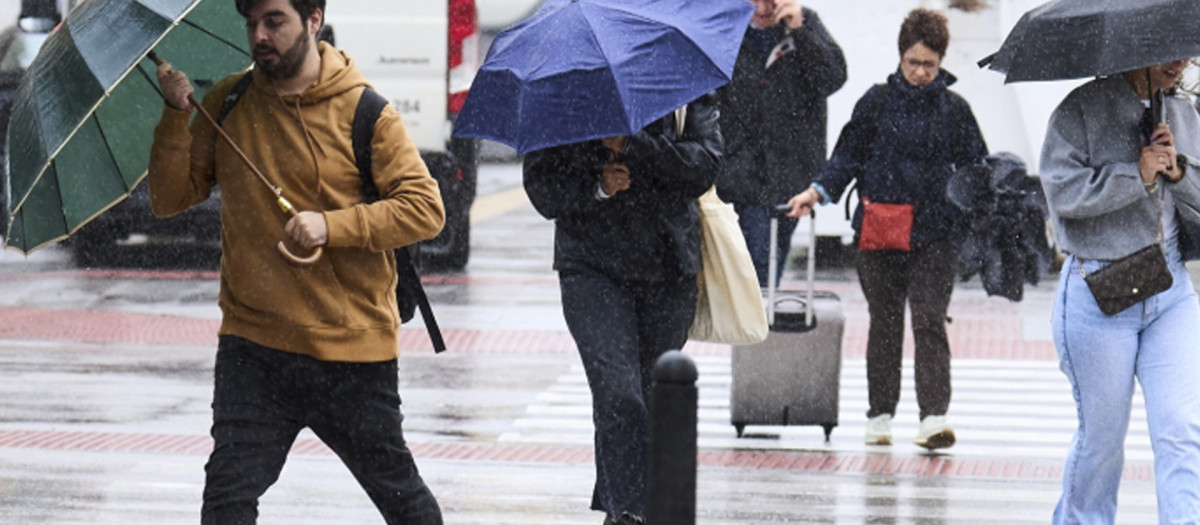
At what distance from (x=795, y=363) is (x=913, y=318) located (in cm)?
57

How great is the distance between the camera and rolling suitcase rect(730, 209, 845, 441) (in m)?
8.93

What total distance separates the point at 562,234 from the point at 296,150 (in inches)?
59.6

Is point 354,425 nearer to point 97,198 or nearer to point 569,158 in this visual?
point 97,198

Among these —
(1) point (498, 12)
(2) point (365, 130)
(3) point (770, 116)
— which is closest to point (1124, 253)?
(2) point (365, 130)

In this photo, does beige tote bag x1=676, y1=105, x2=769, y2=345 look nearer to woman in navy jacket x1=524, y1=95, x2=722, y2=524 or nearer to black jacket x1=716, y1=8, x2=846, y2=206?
woman in navy jacket x1=524, y1=95, x2=722, y2=524

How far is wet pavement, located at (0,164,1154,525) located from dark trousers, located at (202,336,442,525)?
2405mm

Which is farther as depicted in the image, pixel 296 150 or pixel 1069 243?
pixel 1069 243

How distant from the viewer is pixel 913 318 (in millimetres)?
8875

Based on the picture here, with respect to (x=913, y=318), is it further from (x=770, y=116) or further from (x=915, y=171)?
(x=770, y=116)

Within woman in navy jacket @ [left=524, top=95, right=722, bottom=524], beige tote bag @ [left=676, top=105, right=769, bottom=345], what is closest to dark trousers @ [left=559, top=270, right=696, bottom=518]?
woman in navy jacket @ [left=524, top=95, right=722, bottom=524]

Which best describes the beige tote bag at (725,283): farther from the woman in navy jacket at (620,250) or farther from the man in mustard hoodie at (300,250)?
the man in mustard hoodie at (300,250)

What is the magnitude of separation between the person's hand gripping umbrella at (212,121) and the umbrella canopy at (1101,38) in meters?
2.26

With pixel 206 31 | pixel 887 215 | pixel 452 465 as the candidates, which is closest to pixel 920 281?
pixel 887 215

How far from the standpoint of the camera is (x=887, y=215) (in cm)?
867
